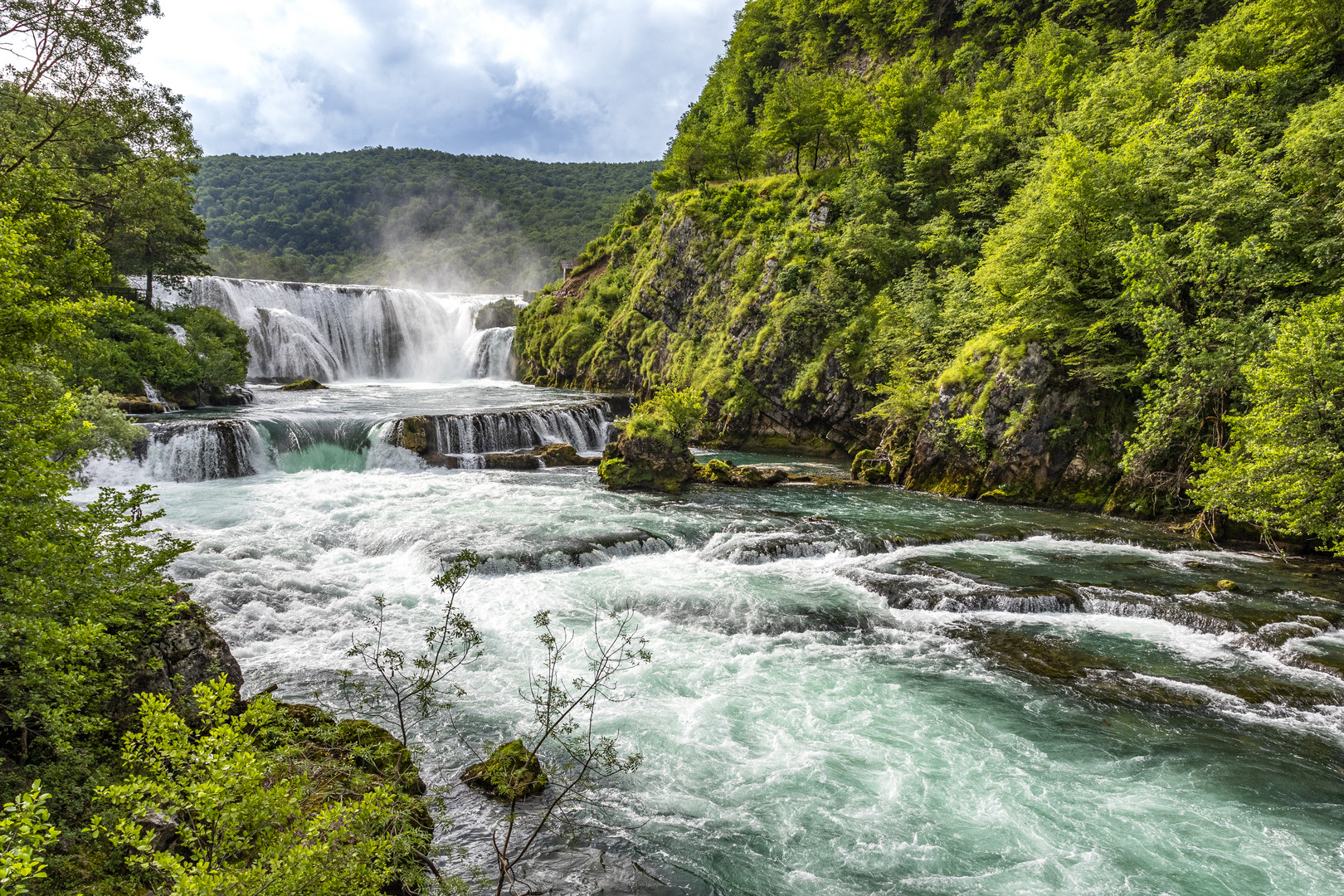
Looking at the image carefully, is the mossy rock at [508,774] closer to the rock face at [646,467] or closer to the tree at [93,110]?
the tree at [93,110]

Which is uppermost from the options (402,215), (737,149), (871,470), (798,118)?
(402,215)

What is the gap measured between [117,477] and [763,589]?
21.1 meters

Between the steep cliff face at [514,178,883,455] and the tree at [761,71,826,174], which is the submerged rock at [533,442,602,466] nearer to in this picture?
the steep cliff face at [514,178,883,455]

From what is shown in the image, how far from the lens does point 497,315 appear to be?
184ft

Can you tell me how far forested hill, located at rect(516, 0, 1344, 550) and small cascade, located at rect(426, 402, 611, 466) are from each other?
6.52m

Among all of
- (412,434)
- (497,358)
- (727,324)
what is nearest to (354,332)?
(497,358)

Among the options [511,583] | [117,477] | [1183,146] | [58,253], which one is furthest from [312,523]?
[1183,146]

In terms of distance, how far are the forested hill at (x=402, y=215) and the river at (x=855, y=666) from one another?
82370mm

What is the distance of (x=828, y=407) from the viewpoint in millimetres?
25328

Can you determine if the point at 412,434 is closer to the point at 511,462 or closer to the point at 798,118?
the point at 511,462

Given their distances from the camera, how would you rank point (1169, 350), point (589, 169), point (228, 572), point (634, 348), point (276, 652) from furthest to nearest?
point (589, 169), point (634, 348), point (1169, 350), point (228, 572), point (276, 652)

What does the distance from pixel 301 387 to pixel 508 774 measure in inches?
1502

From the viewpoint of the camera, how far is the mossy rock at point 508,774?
6.31 metres

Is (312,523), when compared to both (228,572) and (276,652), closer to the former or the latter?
(228,572)
